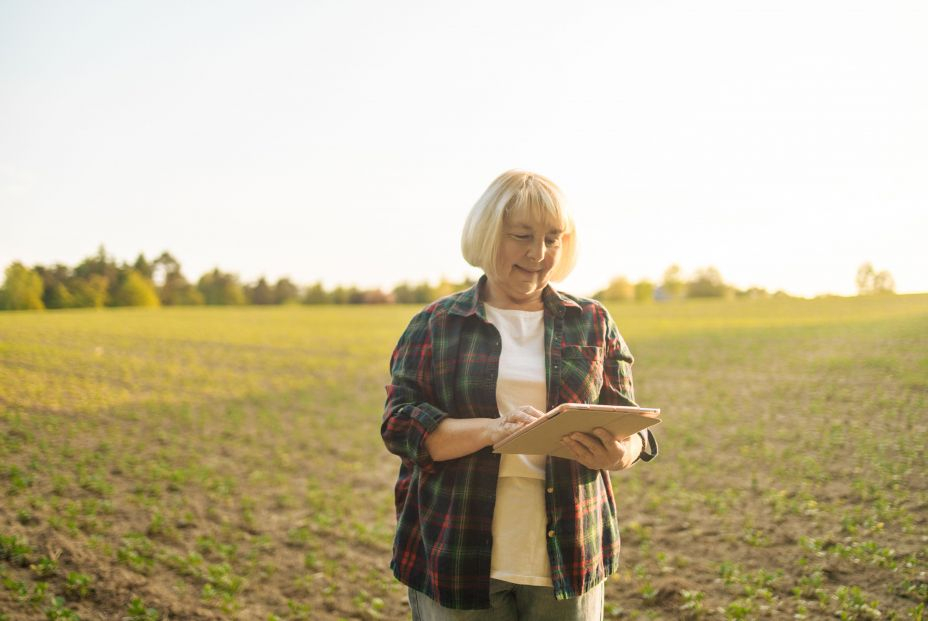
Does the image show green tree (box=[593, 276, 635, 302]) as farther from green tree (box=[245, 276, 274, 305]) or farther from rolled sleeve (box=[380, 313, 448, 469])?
rolled sleeve (box=[380, 313, 448, 469])

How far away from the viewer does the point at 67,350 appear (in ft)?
31.3

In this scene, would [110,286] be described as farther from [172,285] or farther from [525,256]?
[525,256]

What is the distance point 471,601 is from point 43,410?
7655 mm

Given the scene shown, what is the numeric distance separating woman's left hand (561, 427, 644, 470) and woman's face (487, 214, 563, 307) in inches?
22.6

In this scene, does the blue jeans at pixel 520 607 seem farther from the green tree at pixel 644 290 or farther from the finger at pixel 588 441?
the green tree at pixel 644 290

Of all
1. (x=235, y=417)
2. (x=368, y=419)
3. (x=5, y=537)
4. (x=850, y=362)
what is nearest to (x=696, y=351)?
(x=850, y=362)

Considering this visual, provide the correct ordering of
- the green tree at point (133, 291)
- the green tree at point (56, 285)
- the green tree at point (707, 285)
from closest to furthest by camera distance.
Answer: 1. the green tree at point (56, 285)
2. the green tree at point (133, 291)
3. the green tree at point (707, 285)

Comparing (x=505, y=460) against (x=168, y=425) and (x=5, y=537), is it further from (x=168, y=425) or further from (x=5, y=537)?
(x=168, y=425)

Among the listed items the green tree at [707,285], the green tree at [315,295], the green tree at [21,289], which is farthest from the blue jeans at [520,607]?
the green tree at [707,285]

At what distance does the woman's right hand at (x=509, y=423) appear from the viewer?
1.87 metres

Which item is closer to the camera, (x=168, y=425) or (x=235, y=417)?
(x=168, y=425)

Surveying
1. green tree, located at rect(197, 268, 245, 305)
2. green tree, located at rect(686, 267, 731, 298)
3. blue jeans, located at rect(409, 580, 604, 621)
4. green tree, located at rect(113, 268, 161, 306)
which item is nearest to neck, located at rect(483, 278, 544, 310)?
blue jeans, located at rect(409, 580, 604, 621)

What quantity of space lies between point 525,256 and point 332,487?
21.5 ft

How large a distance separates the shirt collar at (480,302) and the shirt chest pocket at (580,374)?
16cm
